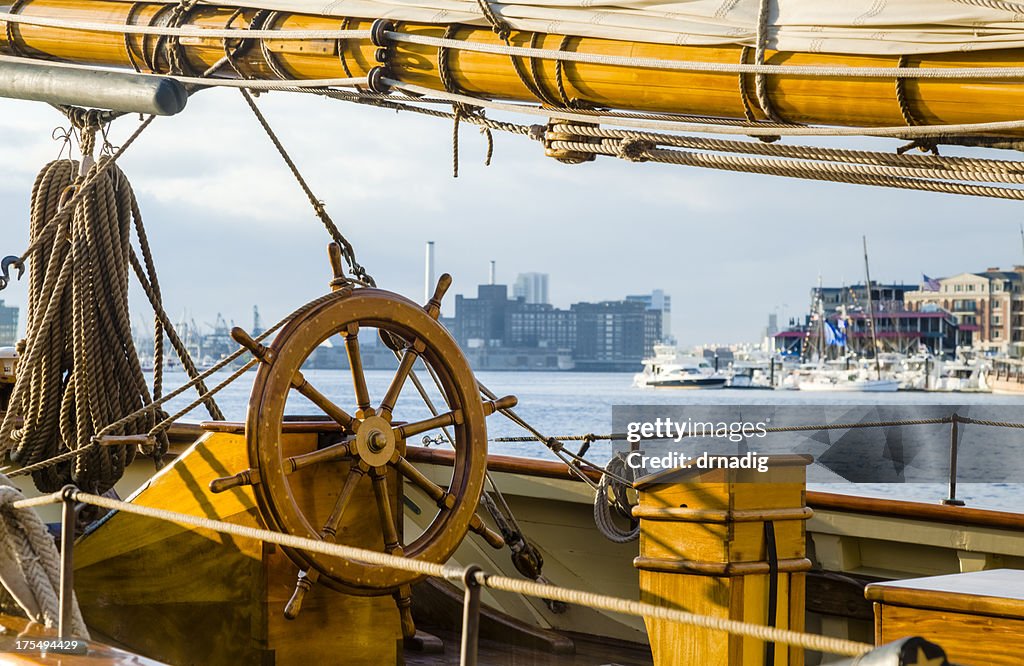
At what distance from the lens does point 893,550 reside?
13.4 feet

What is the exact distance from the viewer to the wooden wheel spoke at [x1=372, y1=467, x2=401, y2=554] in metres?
3.19

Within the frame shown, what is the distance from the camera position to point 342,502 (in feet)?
10.2

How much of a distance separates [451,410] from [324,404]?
391mm

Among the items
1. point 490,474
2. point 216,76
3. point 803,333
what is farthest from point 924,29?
point 803,333

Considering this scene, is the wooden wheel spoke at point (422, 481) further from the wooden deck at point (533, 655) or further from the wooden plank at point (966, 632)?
the wooden plank at point (966, 632)

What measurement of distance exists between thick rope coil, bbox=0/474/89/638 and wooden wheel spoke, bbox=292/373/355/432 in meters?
0.68

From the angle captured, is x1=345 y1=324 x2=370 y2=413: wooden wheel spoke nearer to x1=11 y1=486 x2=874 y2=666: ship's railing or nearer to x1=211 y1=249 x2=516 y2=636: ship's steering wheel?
x1=211 y1=249 x2=516 y2=636: ship's steering wheel

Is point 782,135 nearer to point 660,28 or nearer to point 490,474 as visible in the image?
point 660,28

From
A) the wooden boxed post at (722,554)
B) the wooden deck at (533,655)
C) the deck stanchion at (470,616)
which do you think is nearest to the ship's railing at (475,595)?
the deck stanchion at (470,616)

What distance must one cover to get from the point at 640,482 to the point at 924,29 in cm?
118

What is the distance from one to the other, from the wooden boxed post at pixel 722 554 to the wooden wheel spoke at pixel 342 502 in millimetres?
714

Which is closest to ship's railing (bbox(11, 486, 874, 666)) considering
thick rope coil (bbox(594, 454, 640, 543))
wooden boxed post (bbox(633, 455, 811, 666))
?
wooden boxed post (bbox(633, 455, 811, 666))

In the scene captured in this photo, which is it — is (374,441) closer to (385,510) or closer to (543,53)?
(385,510)

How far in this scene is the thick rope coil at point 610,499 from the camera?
3.90 metres
